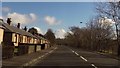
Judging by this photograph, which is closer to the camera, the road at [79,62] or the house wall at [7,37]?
the road at [79,62]

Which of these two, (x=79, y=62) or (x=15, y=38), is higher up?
(x=15, y=38)

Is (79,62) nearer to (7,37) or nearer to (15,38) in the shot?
(7,37)

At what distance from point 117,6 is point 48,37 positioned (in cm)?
11551

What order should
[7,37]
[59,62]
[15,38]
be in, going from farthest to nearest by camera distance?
[15,38]
[7,37]
[59,62]

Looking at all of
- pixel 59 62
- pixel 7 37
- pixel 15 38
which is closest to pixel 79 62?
pixel 59 62

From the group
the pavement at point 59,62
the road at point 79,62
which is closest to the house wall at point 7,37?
the road at point 79,62

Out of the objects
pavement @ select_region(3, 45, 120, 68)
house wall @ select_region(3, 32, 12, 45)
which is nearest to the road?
pavement @ select_region(3, 45, 120, 68)

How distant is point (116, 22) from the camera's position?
141 ft

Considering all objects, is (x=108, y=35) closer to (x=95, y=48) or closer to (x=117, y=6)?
(x=95, y=48)

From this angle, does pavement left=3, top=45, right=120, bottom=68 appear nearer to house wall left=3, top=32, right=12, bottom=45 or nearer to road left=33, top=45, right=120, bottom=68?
road left=33, top=45, right=120, bottom=68

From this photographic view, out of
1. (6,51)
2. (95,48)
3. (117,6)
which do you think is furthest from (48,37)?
(6,51)

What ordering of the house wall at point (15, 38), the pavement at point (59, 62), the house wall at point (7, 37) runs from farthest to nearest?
the house wall at point (15, 38) → the house wall at point (7, 37) → the pavement at point (59, 62)

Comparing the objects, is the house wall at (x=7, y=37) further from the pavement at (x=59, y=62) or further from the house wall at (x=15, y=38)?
the pavement at (x=59, y=62)

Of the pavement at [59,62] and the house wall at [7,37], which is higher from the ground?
the house wall at [7,37]
